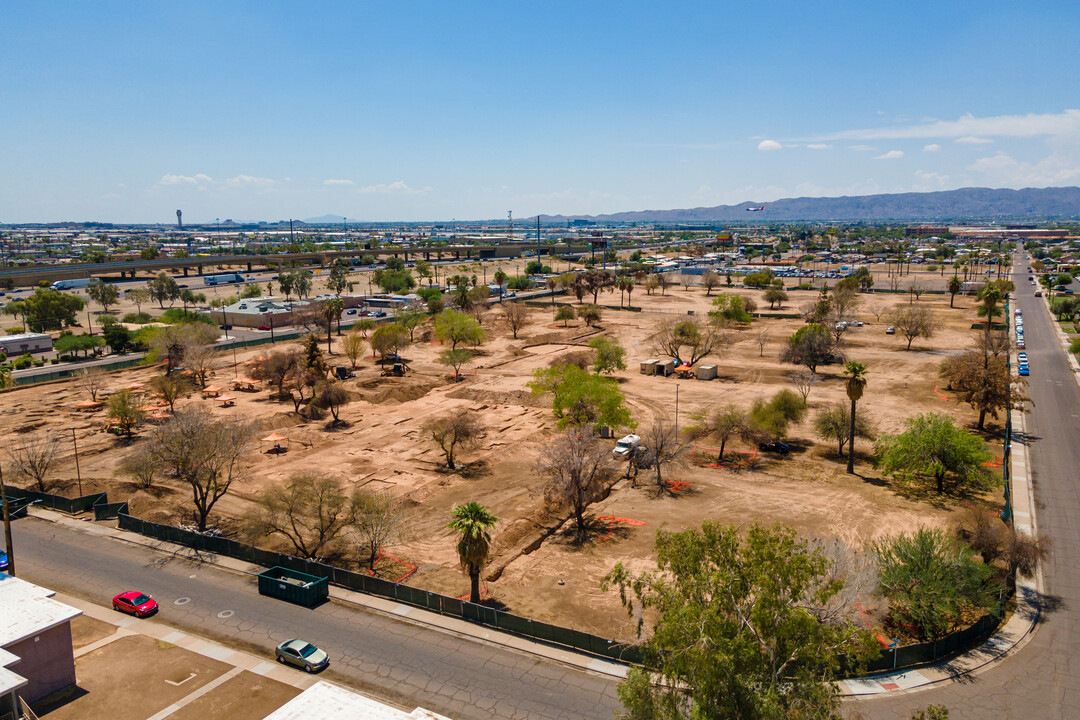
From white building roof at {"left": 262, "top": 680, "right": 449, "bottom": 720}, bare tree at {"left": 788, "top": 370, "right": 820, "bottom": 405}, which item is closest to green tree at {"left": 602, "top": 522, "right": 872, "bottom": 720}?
white building roof at {"left": 262, "top": 680, "right": 449, "bottom": 720}

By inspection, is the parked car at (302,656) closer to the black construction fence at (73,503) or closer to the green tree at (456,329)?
the black construction fence at (73,503)

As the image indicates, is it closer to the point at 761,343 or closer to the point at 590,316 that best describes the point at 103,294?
the point at 590,316

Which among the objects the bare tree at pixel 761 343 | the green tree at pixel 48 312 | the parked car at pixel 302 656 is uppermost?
the green tree at pixel 48 312

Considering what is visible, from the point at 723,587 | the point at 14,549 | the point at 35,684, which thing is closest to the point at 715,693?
the point at 723,587

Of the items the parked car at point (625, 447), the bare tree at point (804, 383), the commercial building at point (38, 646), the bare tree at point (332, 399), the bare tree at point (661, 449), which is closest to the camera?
the commercial building at point (38, 646)

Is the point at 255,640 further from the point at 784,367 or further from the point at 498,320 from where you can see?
the point at 498,320

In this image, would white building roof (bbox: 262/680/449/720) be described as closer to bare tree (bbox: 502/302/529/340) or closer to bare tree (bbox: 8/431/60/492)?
bare tree (bbox: 8/431/60/492)

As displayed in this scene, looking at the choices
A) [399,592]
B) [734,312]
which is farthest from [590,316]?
[399,592]

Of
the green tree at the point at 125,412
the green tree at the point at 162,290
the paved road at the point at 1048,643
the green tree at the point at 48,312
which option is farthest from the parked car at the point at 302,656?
the green tree at the point at 162,290
